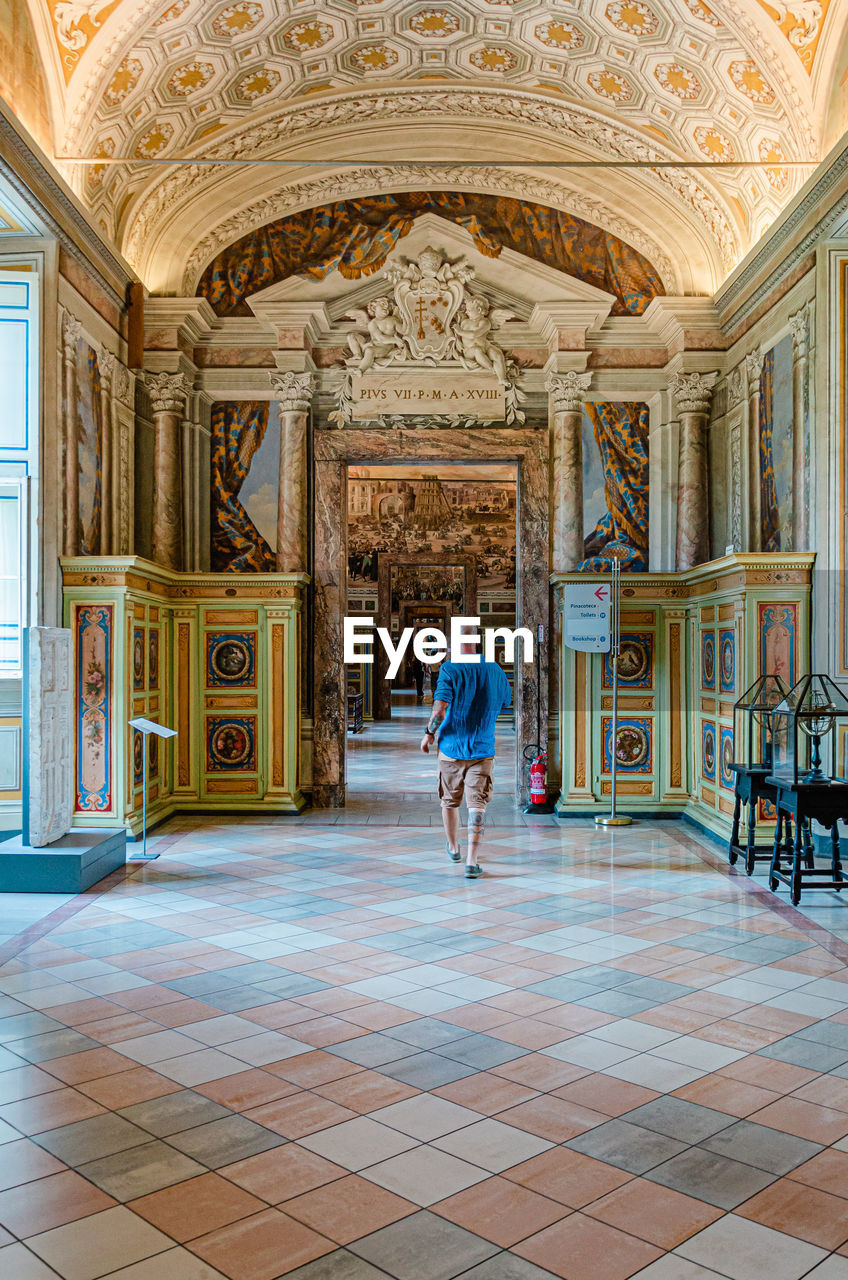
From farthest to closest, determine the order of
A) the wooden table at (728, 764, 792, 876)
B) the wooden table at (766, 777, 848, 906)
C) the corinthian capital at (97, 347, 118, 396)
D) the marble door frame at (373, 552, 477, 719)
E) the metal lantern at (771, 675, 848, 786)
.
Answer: the marble door frame at (373, 552, 477, 719), the corinthian capital at (97, 347, 118, 396), the wooden table at (728, 764, 792, 876), the metal lantern at (771, 675, 848, 786), the wooden table at (766, 777, 848, 906)

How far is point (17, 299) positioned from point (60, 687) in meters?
3.20

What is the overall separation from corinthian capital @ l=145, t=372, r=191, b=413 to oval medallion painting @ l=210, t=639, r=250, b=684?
2.52 meters

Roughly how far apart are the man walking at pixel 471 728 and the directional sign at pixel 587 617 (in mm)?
2799

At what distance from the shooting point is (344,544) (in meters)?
11.9

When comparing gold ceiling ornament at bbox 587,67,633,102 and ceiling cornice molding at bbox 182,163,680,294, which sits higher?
gold ceiling ornament at bbox 587,67,633,102

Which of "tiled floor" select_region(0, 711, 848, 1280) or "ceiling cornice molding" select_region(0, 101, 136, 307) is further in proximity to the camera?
"ceiling cornice molding" select_region(0, 101, 136, 307)

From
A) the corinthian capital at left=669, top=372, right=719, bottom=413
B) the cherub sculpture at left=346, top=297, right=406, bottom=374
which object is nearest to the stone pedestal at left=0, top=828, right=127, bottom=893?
the cherub sculpture at left=346, top=297, right=406, bottom=374

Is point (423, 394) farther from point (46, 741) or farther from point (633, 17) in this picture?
point (46, 741)

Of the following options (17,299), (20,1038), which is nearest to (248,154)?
(17,299)

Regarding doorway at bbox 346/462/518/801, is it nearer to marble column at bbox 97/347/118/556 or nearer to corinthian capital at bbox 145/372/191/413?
corinthian capital at bbox 145/372/191/413

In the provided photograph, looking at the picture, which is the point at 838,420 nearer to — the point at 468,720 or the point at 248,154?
the point at 468,720

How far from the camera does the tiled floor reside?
288 centimetres

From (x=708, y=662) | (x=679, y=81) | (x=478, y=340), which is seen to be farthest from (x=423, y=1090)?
(x=478, y=340)

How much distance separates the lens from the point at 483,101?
34.7 ft
